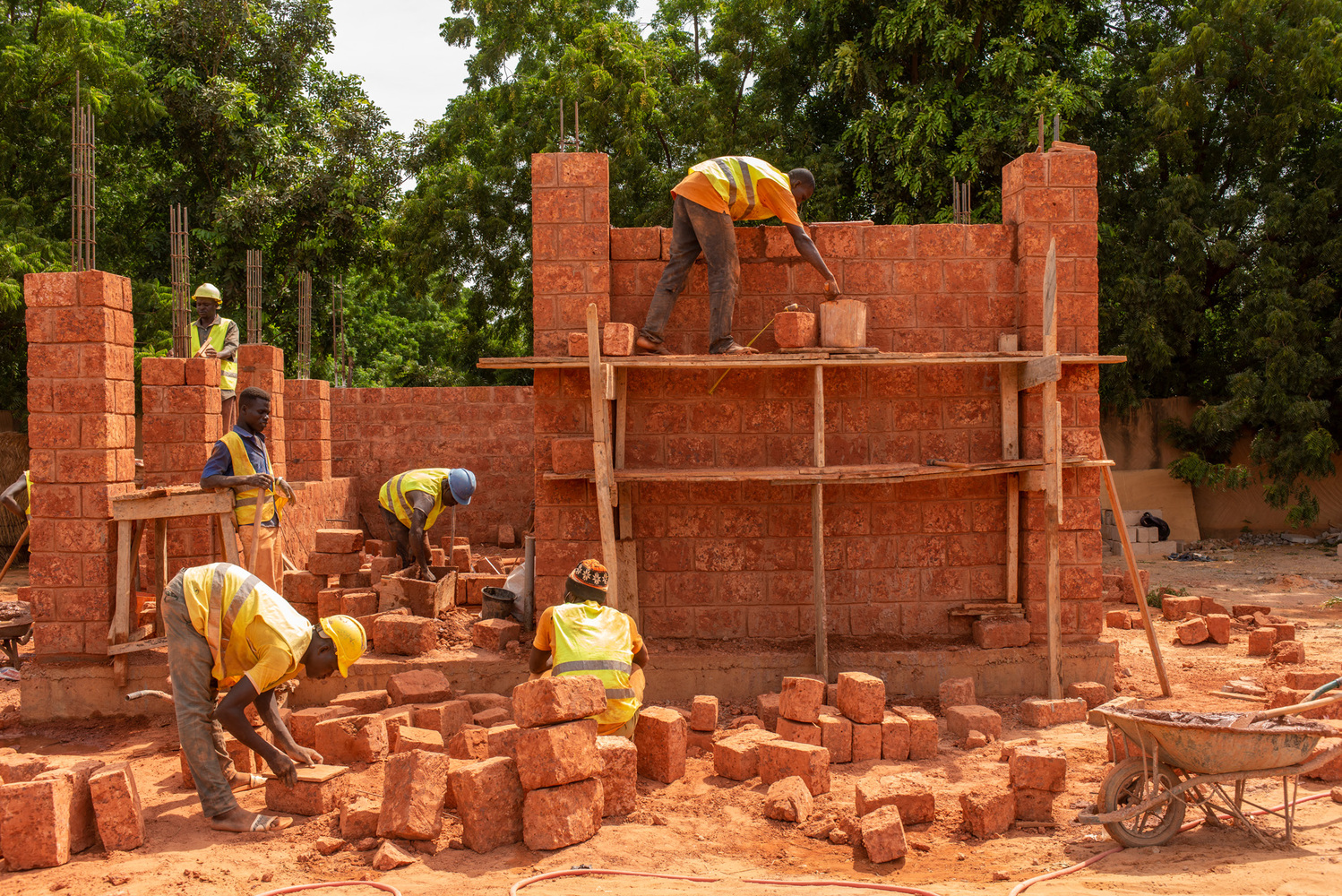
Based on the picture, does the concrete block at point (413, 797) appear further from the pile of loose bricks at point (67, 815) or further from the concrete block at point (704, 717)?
the concrete block at point (704, 717)

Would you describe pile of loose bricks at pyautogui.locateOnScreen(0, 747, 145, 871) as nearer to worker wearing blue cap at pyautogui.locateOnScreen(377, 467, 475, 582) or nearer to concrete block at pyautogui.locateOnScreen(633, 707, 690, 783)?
concrete block at pyautogui.locateOnScreen(633, 707, 690, 783)

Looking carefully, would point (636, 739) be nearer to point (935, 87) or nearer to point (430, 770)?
point (430, 770)

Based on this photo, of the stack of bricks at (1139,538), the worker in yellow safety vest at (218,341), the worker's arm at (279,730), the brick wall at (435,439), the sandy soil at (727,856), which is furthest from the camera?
the stack of bricks at (1139,538)

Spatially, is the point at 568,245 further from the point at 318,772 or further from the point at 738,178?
the point at 318,772

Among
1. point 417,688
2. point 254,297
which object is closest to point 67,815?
point 417,688

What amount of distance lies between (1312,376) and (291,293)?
656 inches

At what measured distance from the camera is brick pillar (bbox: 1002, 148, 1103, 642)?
277 inches

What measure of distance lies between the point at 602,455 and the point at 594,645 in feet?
5.29

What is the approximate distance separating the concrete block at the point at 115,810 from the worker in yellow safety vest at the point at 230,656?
29 centimetres

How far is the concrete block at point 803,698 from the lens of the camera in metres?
5.68

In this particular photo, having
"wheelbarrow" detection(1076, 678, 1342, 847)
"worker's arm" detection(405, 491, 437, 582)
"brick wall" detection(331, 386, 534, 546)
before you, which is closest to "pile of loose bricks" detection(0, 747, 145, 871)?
"worker's arm" detection(405, 491, 437, 582)

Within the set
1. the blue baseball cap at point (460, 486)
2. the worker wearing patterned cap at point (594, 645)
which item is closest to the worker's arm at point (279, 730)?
the worker wearing patterned cap at point (594, 645)

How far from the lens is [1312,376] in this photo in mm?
13492

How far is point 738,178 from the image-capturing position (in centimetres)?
659
